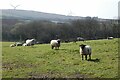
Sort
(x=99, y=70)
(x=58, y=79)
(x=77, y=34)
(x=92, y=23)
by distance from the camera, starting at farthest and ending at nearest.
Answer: (x=92, y=23) < (x=77, y=34) < (x=99, y=70) < (x=58, y=79)

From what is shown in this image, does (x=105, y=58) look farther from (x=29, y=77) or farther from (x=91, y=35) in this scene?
(x=91, y=35)

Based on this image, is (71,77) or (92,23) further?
(92,23)

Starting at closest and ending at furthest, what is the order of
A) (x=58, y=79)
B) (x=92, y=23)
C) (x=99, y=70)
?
1. (x=58, y=79)
2. (x=99, y=70)
3. (x=92, y=23)

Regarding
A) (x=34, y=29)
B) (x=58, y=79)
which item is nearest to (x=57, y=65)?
(x=58, y=79)

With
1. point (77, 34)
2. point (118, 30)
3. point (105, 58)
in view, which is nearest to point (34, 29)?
point (77, 34)

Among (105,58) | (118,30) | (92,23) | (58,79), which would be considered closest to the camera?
(58,79)

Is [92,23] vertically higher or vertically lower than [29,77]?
higher

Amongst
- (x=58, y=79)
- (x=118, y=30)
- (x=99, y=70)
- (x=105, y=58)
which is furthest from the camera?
(x=118, y=30)

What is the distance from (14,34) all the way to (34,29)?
27.8 feet

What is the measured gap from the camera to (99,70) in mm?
20906

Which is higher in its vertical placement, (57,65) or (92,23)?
(92,23)

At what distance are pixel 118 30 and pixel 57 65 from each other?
8717cm

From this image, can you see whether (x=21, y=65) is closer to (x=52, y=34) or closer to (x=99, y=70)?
(x=99, y=70)

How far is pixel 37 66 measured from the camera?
2362 cm
